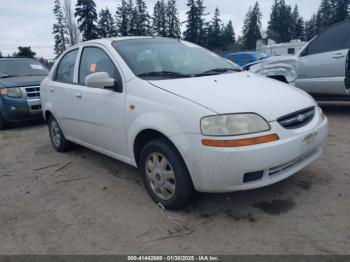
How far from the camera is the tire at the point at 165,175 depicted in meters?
2.89

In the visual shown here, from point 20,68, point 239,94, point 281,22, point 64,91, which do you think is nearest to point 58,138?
point 64,91

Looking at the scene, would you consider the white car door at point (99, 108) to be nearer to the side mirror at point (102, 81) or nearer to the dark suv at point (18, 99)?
the side mirror at point (102, 81)

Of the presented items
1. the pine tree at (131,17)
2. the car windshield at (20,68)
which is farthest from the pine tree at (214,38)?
the car windshield at (20,68)

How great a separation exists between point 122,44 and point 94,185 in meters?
1.67

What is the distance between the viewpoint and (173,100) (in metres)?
2.87

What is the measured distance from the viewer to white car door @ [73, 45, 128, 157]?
3498 mm

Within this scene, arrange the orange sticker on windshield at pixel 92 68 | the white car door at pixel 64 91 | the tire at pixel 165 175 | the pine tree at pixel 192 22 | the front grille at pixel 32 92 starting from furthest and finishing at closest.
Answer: the pine tree at pixel 192 22 < the front grille at pixel 32 92 < the white car door at pixel 64 91 < the orange sticker on windshield at pixel 92 68 < the tire at pixel 165 175

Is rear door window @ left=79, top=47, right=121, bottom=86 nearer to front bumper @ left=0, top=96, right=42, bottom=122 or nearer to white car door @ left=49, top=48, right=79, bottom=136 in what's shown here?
white car door @ left=49, top=48, right=79, bottom=136

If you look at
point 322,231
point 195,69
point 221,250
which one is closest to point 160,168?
point 221,250

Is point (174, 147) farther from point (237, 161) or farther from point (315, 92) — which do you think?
point (315, 92)

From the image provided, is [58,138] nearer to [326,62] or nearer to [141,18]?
[326,62]

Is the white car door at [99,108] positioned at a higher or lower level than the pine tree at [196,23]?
lower

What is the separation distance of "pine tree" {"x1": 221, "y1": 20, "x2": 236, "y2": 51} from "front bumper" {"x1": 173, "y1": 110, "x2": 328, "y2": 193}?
58255mm

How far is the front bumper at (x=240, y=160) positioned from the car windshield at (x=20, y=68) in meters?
6.76
